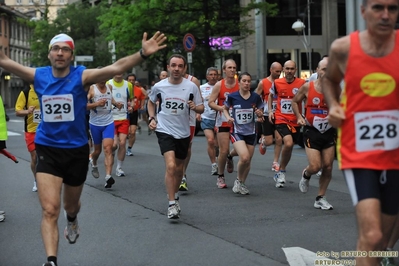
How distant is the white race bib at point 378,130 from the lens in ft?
16.2

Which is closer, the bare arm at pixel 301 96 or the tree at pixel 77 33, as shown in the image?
the bare arm at pixel 301 96

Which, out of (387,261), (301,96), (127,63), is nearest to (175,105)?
(301,96)

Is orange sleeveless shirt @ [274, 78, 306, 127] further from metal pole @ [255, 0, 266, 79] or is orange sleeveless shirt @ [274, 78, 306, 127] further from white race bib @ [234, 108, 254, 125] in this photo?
metal pole @ [255, 0, 266, 79]

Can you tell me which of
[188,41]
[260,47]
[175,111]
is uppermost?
[188,41]

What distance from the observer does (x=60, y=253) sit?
7.61 m

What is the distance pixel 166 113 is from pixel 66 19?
49932 millimetres

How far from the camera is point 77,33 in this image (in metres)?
58.0

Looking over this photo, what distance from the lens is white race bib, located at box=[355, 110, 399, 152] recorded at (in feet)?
16.2

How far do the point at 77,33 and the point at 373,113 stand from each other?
5451cm

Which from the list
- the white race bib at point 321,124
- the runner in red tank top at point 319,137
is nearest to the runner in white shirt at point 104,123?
the runner in red tank top at point 319,137

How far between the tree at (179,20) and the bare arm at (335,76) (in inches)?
908

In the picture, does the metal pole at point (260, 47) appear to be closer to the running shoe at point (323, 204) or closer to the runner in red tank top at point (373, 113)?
the running shoe at point (323, 204)

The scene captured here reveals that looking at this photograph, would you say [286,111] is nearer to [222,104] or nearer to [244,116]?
[222,104]

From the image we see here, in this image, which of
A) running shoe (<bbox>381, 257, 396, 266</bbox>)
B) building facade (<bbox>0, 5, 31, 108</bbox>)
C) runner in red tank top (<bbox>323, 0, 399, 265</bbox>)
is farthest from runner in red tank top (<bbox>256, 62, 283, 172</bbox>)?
building facade (<bbox>0, 5, 31, 108</bbox>)
